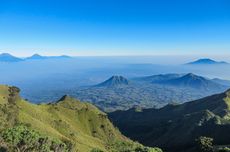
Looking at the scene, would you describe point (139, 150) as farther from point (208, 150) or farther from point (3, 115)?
point (3, 115)

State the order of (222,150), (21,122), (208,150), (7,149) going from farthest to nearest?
(21,122) → (208,150) → (222,150) → (7,149)

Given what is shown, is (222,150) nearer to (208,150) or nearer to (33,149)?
(208,150)

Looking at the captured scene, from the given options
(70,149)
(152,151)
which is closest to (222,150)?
(152,151)

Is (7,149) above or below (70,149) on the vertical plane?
above

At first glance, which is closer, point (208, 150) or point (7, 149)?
point (7, 149)

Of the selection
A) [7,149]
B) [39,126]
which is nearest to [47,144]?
[7,149]

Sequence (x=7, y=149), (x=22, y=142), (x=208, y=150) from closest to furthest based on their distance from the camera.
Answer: (x=7, y=149) → (x=22, y=142) → (x=208, y=150)

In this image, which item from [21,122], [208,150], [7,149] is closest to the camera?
[7,149]

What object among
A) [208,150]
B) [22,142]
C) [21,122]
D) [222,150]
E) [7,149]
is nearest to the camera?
[7,149]

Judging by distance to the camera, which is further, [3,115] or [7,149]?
[3,115]
